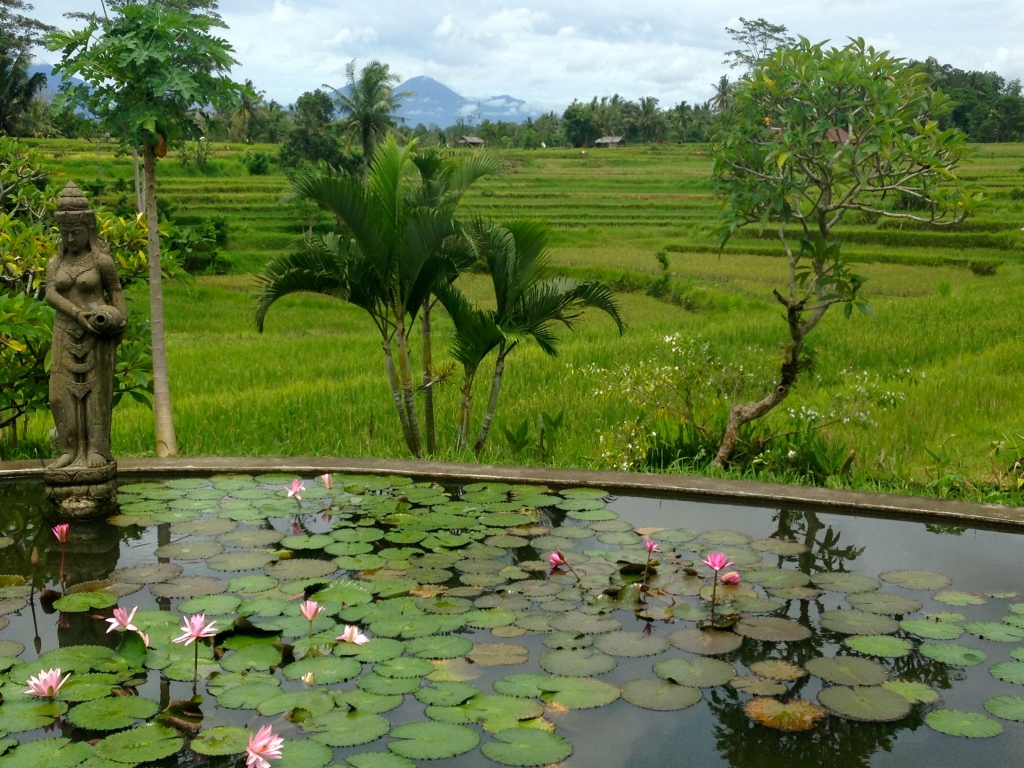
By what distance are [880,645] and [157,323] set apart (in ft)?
12.9

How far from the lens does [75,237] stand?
13.3ft

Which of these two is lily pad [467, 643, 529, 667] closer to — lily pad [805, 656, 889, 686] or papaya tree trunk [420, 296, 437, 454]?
lily pad [805, 656, 889, 686]

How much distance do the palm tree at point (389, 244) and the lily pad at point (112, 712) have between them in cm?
303

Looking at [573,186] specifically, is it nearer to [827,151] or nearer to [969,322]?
[969,322]

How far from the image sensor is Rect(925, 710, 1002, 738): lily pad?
2.52m

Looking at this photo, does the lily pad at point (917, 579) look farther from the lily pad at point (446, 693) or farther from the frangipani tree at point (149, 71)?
the frangipani tree at point (149, 71)

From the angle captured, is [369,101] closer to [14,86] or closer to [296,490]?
[14,86]

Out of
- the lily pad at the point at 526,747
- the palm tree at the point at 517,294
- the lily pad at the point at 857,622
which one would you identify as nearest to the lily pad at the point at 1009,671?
the lily pad at the point at 857,622

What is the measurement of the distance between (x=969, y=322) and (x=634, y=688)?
10.0 metres

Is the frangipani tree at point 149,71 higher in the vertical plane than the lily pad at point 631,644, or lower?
higher

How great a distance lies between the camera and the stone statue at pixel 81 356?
4023 millimetres

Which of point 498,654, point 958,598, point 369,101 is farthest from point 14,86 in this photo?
point 958,598

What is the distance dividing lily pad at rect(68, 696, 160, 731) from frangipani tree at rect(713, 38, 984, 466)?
3.47 meters

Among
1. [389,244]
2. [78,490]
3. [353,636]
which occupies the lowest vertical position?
[353,636]
